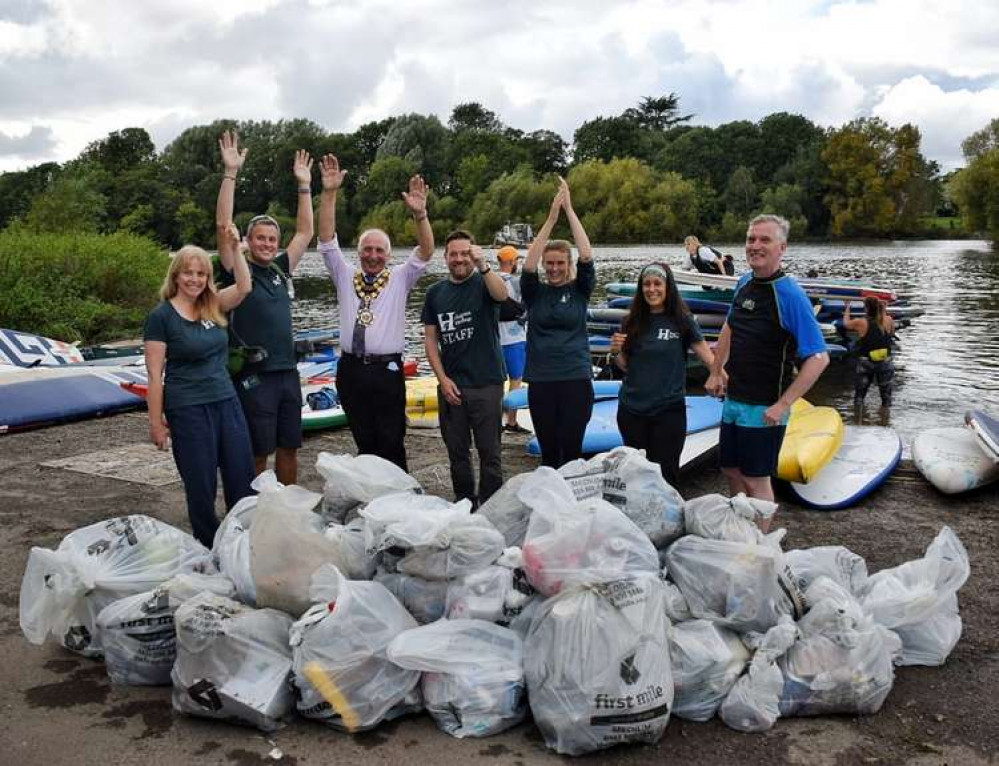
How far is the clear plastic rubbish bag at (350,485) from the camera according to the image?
13.0 feet

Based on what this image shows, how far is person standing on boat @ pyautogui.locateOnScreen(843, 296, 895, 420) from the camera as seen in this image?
11.2 meters

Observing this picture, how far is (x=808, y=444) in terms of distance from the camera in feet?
19.4

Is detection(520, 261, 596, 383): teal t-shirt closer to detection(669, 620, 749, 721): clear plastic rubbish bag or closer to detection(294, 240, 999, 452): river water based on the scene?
detection(669, 620, 749, 721): clear plastic rubbish bag

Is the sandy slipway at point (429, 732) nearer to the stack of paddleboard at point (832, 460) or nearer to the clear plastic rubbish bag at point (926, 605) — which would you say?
the clear plastic rubbish bag at point (926, 605)

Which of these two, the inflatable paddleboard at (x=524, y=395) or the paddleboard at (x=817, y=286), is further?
the paddleboard at (x=817, y=286)

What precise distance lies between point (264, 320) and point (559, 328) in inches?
63.4

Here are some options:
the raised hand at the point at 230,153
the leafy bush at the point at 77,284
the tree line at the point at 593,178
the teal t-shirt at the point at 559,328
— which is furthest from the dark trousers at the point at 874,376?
the tree line at the point at 593,178

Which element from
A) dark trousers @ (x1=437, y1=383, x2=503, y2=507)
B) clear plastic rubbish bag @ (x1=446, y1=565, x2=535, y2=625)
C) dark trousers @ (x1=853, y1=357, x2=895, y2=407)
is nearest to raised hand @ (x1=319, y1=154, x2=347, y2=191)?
dark trousers @ (x1=437, y1=383, x2=503, y2=507)

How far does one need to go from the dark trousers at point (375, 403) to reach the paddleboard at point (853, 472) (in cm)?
260

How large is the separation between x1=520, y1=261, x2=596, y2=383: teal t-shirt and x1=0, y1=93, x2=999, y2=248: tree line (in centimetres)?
5782

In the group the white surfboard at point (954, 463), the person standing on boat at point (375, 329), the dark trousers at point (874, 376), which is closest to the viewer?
the person standing on boat at point (375, 329)

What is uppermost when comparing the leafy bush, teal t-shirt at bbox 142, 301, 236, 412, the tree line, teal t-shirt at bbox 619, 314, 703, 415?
the tree line

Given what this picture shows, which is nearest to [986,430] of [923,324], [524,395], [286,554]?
[524,395]

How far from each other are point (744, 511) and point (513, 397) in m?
4.34
